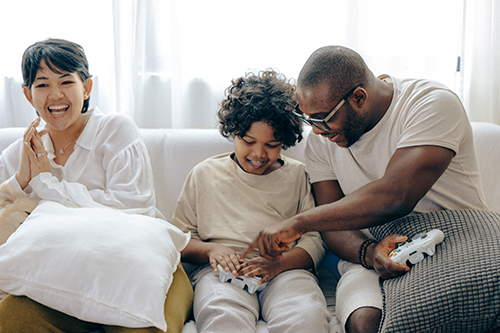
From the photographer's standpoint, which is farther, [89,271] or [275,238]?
[275,238]

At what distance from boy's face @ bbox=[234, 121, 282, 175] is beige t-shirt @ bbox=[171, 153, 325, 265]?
0.21 ft

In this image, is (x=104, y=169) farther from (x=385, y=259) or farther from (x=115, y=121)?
(x=385, y=259)

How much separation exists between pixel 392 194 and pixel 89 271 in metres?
0.87

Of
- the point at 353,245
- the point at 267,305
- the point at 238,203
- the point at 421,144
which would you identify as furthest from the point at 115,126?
the point at 421,144

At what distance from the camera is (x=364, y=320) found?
118 cm

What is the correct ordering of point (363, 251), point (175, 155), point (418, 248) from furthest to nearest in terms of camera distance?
1. point (175, 155)
2. point (363, 251)
3. point (418, 248)

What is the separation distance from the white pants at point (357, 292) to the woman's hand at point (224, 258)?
35cm

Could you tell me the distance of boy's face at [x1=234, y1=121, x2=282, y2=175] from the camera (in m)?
1.54

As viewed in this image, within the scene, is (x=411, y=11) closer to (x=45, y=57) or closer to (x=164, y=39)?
(x=164, y=39)

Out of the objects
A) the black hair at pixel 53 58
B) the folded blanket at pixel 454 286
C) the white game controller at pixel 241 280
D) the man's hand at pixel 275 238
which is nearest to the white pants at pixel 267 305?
the white game controller at pixel 241 280

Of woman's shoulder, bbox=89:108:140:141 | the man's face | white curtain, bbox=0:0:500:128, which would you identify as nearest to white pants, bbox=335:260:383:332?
the man's face

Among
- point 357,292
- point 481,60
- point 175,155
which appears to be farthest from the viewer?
point 481,60

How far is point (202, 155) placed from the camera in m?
1.82

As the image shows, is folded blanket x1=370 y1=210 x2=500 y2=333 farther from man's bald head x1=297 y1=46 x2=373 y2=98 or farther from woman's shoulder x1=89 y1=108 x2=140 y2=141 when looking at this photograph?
woman's shoulder x1=89 y1=108 x2=140 y2=141
